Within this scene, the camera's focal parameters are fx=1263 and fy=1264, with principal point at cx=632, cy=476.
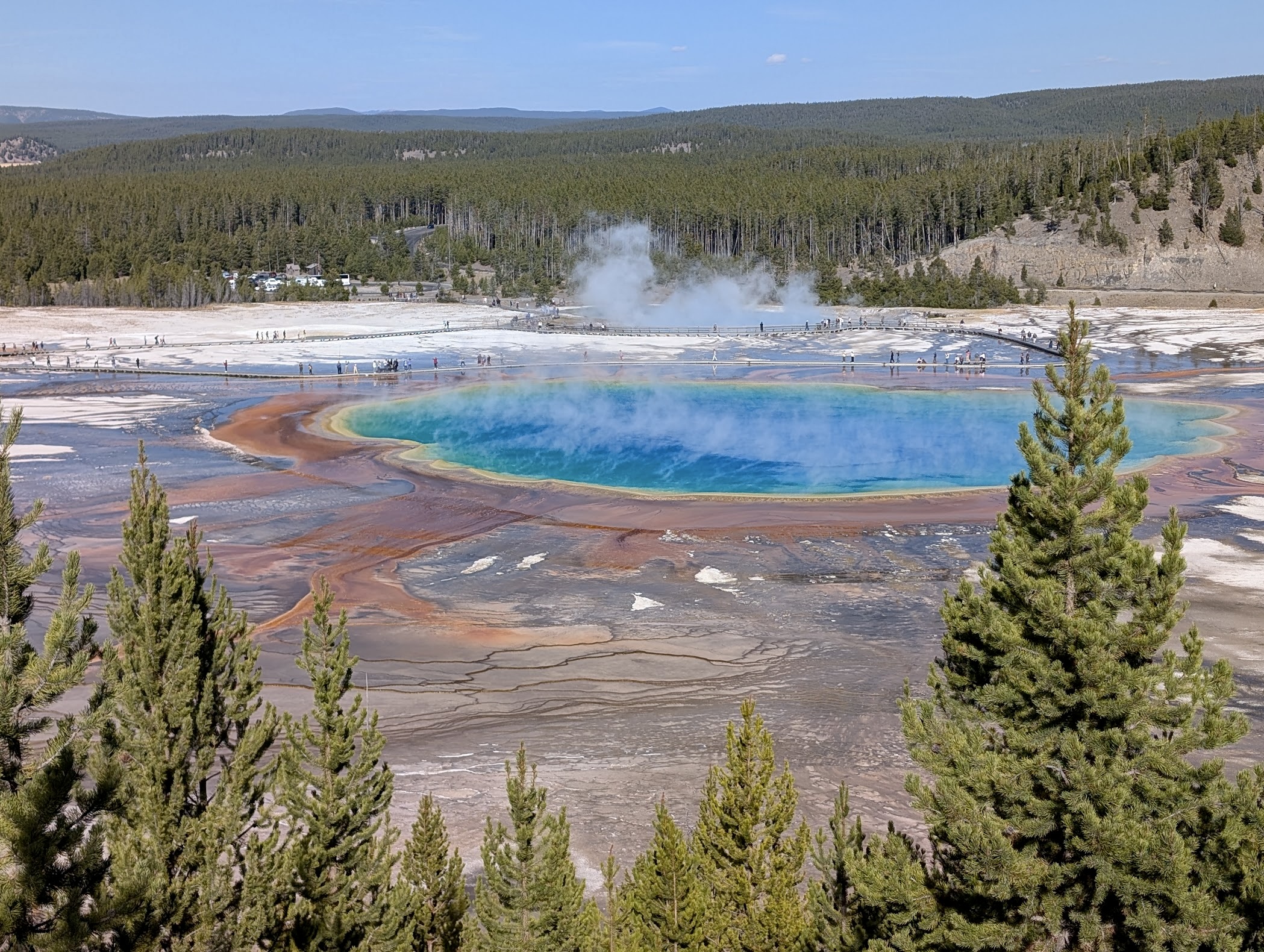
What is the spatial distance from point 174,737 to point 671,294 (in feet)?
336

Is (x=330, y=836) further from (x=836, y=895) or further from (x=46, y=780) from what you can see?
(x=836, y=895)

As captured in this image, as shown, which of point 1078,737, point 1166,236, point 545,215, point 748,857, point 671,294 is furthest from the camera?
point 545,215

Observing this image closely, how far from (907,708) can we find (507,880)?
12.2ft

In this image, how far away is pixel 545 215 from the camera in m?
140

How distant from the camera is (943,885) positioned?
422 inches

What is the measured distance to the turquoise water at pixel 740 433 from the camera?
1649 inches

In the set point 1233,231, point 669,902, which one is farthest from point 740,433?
point 1233,231

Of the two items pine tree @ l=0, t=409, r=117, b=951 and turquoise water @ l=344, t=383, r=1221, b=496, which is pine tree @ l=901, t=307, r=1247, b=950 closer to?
pine tree @ l=0, t=409, r=117, b=951

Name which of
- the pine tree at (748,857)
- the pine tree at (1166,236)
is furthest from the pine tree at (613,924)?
the pine tree at (1166,236)

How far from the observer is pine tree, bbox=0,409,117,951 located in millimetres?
9000

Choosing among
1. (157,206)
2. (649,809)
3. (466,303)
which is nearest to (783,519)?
(649,809)

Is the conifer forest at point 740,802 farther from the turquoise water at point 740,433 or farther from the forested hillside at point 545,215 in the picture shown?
the forested hillside at point 545,215

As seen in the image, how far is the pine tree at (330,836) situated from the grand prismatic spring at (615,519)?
4.71 meters

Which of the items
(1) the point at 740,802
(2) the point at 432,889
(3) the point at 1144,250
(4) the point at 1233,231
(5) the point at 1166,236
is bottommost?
(2) the point at 432,889
